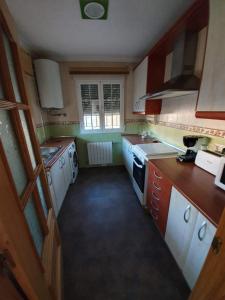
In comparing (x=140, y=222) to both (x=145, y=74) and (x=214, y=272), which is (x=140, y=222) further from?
(x=145, y=74)

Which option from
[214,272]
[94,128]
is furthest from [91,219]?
[94,128]

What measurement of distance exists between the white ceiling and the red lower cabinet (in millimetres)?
1743

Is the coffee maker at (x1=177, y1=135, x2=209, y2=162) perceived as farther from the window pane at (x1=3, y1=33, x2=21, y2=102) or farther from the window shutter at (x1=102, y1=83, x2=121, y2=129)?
the window shutter at (x1=102, y1=83, x2=121, y2=129)

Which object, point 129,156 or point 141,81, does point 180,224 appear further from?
point 141,81

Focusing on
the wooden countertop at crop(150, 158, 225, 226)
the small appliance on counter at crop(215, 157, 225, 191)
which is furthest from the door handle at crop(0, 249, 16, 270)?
the small appliance on counter at crop(215, 157, 225, 191)

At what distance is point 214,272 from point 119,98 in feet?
10.1

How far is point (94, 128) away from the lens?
10.7 ft

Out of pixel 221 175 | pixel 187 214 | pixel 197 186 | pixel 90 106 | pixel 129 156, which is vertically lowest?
pixel 129 156

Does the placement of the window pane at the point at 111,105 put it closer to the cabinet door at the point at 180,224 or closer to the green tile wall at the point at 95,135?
the green tile wall at the point at 95,135

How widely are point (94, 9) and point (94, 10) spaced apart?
0.01 m

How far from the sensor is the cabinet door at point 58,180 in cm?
182

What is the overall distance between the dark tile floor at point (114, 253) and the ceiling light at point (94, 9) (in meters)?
2.52

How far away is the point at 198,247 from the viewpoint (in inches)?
38.6

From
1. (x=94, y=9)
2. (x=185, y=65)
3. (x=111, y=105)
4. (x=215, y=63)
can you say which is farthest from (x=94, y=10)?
(x=111, y=105)
